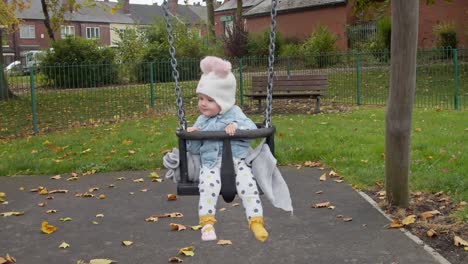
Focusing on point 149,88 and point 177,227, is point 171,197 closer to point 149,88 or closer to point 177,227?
point 177,227

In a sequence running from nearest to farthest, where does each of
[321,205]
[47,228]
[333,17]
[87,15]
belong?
[47,228], [321,205], [333,17], [87,15]

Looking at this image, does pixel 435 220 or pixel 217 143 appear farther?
pixel 435 220

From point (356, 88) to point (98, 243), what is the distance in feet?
41.4

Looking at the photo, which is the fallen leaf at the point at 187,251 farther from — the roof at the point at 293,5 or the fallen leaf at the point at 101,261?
the roof at the point at 293,5

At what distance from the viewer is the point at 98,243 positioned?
5188mm

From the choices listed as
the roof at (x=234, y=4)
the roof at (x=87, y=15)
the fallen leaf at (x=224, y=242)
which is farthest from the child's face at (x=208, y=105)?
the roof at (x=87, y=15)

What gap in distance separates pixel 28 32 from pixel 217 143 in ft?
210

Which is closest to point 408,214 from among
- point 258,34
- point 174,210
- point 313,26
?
point 174,210

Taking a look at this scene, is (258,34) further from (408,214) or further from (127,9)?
(127,9)

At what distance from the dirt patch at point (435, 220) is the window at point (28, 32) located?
6161 centimetres

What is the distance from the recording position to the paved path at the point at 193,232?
4742 millimetres

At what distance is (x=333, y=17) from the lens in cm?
3191

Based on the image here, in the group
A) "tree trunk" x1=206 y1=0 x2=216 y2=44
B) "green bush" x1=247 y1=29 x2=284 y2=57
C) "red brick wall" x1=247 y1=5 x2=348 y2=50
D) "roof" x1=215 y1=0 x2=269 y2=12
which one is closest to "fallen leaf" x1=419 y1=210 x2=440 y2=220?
"green bush" x1=247 y1=29 x2=284 y2=57

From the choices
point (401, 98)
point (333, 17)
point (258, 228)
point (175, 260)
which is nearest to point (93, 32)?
point (333, 17)
